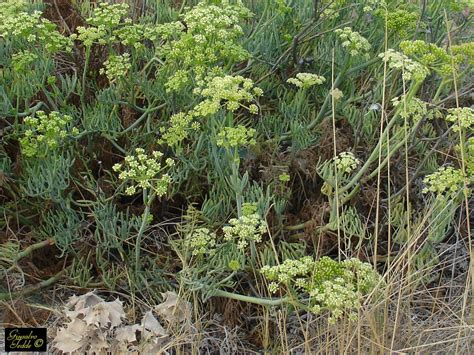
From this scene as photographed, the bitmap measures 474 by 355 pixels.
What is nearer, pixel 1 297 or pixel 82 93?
pixel 1 297

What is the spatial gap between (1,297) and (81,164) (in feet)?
2.14

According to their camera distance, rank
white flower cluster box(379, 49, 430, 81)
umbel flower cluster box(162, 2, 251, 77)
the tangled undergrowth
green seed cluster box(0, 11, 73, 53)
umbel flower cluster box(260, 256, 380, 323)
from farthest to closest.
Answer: green seed cluster box(0, 11, 73, 53), umbel flower cluster box(162, 2, 251, 77), the tangled undergrowth, white flower cluster box(379, 49, 430, 81), umbel flower cluster box(260, 256, 380, 323)

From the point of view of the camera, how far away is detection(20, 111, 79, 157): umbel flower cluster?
2.63 metres

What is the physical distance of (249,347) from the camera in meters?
2.82

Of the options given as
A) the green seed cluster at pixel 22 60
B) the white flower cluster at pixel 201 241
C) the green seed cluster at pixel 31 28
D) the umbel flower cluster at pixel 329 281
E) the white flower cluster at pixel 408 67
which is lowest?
the white flower cluster at pixel 201 241

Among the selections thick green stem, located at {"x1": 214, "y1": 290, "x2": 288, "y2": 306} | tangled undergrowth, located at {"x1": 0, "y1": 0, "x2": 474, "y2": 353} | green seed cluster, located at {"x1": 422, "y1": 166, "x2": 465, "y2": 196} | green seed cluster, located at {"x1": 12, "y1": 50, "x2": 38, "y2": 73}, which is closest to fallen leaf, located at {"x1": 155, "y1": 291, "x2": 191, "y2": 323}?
tangled undergrowth, located at {"x1": 0, "y1": 0, "x2": 474, "y2": 353}

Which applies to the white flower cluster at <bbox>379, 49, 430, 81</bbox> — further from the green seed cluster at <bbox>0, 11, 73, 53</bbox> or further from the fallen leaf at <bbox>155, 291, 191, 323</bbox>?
the green seed cluster at <bbox>0, 11, 73, 53</bbox>

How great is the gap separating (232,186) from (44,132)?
738 millimetres

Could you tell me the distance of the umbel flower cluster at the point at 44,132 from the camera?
8.64 feet

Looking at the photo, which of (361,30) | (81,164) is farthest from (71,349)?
(361,30)

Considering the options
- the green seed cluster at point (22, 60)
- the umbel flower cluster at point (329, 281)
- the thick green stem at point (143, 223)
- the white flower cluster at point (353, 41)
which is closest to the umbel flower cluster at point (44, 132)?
the green seed cluster at point (22, 60)

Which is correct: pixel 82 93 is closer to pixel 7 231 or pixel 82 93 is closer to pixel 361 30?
pixel 7 231

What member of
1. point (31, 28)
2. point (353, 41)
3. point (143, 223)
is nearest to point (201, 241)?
point (143, 223)

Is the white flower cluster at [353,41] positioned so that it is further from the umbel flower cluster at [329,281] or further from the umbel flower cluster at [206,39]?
the umbel flower cluster at [329,281]
